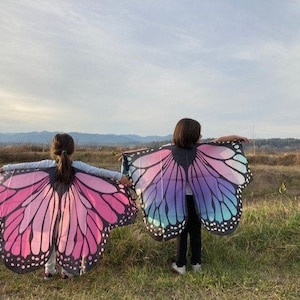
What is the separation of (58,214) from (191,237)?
1.32 meters

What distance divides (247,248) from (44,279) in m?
2.21

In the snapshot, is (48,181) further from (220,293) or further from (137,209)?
(220,293)

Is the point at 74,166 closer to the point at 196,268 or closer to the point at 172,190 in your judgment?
the point at 172,190

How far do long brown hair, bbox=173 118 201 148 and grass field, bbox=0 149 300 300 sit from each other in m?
1.10

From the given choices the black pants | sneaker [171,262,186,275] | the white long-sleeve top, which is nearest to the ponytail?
the white long-sleeve top

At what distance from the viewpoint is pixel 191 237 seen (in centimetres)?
424

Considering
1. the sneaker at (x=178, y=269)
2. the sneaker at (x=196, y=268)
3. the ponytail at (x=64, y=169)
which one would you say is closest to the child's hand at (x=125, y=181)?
the ponytail at (x=64, y=169)

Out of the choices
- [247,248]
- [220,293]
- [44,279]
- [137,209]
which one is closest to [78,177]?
[137,209]

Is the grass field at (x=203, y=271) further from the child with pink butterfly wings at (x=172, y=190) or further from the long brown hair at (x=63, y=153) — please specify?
the long brown hair at (x=63, y=153)

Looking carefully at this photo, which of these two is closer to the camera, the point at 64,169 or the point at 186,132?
the point at 64,169

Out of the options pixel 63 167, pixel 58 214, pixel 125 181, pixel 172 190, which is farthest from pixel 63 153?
pixel 172 190

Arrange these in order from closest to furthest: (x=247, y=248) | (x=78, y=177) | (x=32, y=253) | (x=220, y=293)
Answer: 1. (x=220, y=293)
2. (x=32, y=253)
3. (x=78, y=177)
4. (x=247, y=248)

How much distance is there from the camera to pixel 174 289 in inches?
143

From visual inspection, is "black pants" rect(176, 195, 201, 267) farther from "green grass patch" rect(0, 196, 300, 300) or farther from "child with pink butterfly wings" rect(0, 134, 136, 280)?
"child with pink butterfly wings" rect(0, 134, 136, 280)
